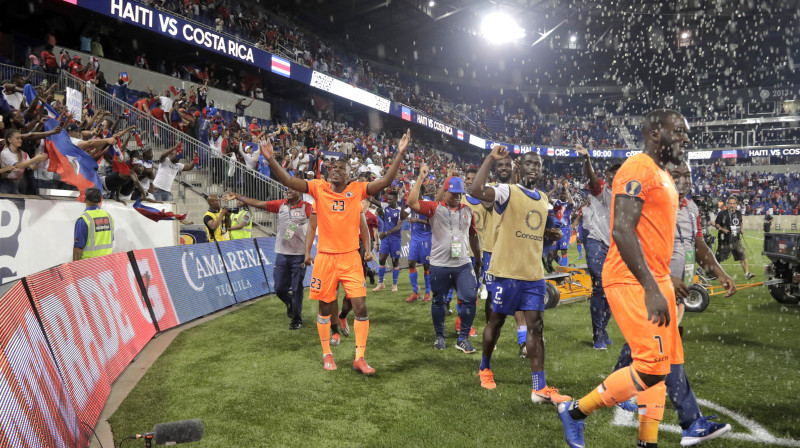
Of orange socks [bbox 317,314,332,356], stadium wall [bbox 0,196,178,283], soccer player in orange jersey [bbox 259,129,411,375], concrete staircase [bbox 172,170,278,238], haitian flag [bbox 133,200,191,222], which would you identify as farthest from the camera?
concrete staircase [bbox 172,170,278,238]

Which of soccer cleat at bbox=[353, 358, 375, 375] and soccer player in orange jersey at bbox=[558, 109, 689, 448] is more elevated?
soccer player in orange jersey at bbox=[558, 109, 689, 448]

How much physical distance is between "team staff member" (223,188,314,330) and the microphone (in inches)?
223

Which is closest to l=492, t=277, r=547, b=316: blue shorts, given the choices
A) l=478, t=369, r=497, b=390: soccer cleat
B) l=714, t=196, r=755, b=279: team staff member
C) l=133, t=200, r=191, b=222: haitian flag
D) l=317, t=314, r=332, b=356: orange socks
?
l=478, t=369, r=497, b=390: soccer cleat

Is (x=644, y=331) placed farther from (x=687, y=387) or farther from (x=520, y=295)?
(x=520, y=295)

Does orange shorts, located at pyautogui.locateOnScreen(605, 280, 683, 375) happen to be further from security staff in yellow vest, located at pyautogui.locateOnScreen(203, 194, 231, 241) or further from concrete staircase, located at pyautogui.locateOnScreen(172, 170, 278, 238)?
concrete staircase, located at pyautogui.locateOnScreen(172, 170, 278, 238)

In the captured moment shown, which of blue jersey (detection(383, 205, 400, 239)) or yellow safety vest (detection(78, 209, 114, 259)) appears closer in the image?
yellow safety vest (detection(78, 209, 114, 259))

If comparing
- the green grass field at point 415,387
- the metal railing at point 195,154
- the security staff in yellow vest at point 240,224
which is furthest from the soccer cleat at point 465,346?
the metal railing at point 195,154

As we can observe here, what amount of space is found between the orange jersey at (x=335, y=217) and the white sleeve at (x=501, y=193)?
5.47 ft

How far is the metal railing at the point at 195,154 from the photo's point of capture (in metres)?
14.6

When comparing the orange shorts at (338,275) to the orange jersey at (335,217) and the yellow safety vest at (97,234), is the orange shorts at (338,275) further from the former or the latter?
the yellow safety vest at (97,234)

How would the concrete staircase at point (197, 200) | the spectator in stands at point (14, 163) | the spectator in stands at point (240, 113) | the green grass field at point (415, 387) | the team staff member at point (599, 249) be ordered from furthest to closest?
the spectator in stands at point (240, 113) → the concrete staircase at point (197, 200) → the spectator in stands at point (14, 163) → the team staff member at point (599, 249) → the green grass field at point (415, 387)

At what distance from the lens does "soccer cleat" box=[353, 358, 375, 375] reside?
5.57 metres

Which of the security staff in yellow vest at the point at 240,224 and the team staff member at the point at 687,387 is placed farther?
the security staff in yellow vest at the point at 240,224

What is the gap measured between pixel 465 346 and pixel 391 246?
18.4ft
